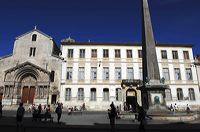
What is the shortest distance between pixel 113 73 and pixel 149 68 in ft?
57.6

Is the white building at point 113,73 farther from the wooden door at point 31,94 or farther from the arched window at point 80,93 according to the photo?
the wooden door at point 31,94

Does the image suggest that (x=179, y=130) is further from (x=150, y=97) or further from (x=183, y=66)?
(x=183, y=66)

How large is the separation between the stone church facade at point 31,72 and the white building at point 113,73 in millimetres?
1981

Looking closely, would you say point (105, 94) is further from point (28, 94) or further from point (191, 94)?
point (191, 94)

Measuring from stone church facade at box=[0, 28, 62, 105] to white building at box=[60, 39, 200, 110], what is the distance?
6.50 ft

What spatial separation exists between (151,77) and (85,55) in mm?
20001

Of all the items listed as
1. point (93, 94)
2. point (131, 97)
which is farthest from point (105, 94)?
point (131, 97)

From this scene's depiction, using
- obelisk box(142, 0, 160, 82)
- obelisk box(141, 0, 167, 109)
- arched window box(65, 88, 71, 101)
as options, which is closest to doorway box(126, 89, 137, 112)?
arched window box(65, 88, 71, 101)

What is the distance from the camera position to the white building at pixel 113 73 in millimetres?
31156

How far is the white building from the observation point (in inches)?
1227

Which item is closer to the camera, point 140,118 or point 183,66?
point 140,118

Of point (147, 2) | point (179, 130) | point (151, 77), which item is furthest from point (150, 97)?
point (147, 2)

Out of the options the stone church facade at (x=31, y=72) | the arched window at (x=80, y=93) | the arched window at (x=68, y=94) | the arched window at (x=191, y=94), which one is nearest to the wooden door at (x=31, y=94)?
the stone church facade at (x=31, y=72)

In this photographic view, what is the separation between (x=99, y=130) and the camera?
1006cm
